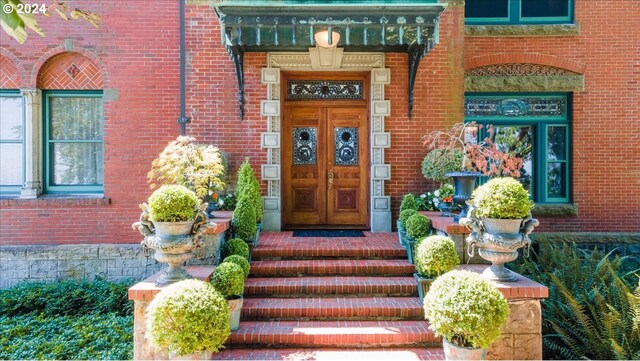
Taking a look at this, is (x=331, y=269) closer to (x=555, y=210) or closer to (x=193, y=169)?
(x=193, y=169)

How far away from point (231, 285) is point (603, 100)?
28.0 ft

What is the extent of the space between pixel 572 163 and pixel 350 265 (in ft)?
19.2

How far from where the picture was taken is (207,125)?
7949mm

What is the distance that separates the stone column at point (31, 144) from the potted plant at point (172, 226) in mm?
4804

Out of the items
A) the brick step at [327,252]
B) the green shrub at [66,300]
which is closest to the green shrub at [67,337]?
the green shrub at [66,300]

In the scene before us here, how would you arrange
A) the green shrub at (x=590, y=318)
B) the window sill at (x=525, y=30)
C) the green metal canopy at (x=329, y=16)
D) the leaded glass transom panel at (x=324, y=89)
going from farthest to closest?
the window sill at (x=525, y=30) → the leaded glass transom panel at (x=324, y=89) → the green metal canopy at (x=329, y=16) → the green shrub at (x=590, y=318)

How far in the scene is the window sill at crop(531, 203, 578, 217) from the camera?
28.0 feet

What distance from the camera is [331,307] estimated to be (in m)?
5.24

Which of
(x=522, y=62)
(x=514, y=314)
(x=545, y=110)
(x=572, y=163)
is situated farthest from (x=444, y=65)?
(x=514, y=314)

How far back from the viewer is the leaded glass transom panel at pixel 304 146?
832 centimetres

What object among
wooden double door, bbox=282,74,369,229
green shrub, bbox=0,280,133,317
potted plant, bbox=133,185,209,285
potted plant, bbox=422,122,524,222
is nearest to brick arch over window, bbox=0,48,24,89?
green shrub, bbox=0,280,133,317

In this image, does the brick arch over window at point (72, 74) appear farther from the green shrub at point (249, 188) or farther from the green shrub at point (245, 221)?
the green shrub at point (245, 221)

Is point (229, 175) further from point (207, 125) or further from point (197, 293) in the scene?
point (197, 293)

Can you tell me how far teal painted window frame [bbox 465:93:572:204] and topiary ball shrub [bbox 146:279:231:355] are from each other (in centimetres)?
700
